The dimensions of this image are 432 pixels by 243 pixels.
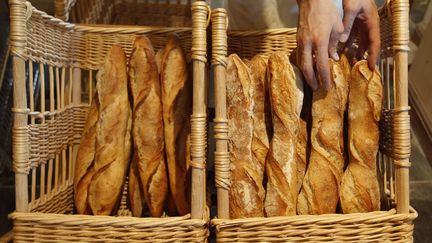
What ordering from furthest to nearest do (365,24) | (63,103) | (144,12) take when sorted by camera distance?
(144,12) < (63,103) < (365,24)

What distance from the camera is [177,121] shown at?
96 cm

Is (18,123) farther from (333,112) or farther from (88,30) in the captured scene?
(333,112)

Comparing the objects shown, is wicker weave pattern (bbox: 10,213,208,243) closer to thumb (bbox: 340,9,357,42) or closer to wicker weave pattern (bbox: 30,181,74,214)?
wicker weave pattern (bbox: 30,181,74,214)

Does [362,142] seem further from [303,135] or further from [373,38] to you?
[373,38]

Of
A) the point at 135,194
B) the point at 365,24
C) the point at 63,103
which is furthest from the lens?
the point at 63,103

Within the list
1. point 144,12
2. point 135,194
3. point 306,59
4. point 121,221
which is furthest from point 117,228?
point 144,12

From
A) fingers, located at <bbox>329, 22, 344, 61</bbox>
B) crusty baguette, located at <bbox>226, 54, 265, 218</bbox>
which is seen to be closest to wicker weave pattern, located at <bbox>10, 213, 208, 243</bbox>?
crusty baguette, located at <bbox>226, 54, 265, 218</bbox>

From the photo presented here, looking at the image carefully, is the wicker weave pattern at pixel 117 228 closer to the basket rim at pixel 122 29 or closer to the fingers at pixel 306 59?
the fingers at pixel 306 59

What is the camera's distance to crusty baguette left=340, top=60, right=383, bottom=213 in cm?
86

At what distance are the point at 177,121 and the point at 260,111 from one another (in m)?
0.21

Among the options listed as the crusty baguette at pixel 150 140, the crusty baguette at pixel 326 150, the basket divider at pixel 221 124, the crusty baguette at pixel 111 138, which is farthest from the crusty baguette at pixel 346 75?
the crusty baguette at pixel 111 138

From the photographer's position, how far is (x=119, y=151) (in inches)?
38.3

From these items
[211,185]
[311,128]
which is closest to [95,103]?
[211,185]

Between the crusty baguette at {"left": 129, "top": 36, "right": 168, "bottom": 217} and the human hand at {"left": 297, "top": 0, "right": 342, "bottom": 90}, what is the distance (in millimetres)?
374
